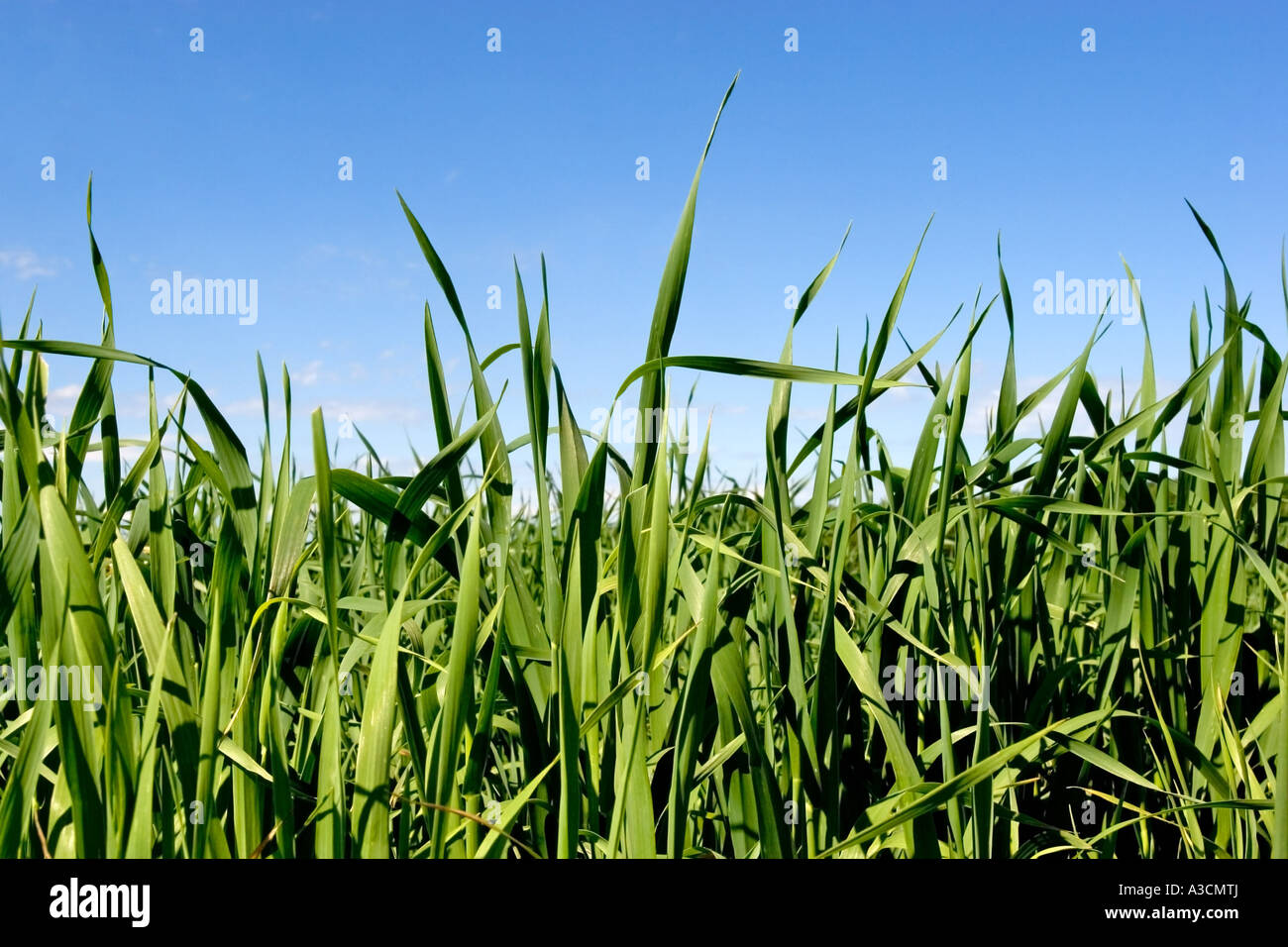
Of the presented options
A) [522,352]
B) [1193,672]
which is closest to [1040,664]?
[1193,672]

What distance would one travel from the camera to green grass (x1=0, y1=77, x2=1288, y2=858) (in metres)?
0.75

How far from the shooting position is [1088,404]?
124 cm

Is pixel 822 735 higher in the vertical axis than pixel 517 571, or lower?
lower

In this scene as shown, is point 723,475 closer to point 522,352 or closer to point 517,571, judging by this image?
point 517,571

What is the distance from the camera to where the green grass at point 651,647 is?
0.75 metres

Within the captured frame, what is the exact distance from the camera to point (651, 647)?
0.76m

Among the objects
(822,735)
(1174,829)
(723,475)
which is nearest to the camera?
(822,735)

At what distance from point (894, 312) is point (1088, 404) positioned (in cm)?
49

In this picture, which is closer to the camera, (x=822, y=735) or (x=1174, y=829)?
(x=822, y=735)

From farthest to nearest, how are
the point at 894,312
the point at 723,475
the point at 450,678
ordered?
the point at 723,475 < the point at 894,312 < the point at 450,678

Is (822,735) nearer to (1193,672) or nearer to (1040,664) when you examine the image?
(1040,664)
